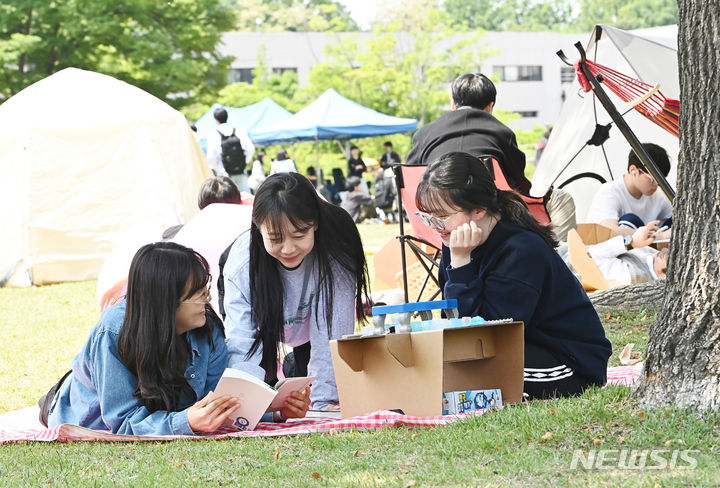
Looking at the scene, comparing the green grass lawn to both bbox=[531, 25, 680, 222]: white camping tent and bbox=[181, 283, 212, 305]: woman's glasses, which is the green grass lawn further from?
bbox=[531, 25, 680, 222]: white camping tent

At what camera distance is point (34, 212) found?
32.3ft

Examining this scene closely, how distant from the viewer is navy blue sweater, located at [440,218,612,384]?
3.34m

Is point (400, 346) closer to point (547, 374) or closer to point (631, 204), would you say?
point (547, 374)

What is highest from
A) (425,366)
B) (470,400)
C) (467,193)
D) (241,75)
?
(241,75)

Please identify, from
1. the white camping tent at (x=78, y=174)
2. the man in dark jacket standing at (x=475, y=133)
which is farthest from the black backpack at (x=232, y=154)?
the man in dark jacket standing at (x=475, y=133)

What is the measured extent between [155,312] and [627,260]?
13.4 ft

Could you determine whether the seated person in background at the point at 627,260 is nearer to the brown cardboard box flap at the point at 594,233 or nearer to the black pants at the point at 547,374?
the brown cardboard box flap at the point at 594,233

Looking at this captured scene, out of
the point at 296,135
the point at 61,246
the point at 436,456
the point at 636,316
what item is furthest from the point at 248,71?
the point at 436,456

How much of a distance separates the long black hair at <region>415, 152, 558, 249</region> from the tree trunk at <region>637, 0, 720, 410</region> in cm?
69

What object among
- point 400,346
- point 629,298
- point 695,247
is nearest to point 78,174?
point 629,298

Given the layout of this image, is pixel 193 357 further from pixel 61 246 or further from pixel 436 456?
pixel 61 246

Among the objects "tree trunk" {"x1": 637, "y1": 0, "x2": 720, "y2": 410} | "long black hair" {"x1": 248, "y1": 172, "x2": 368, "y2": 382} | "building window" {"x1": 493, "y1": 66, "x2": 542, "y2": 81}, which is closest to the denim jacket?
"long black hair" {"x1": 248, "y1": 172, "x2": 368, "y2": 382}

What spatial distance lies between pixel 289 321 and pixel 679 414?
62.8 inches

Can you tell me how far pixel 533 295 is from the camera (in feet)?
10.9
